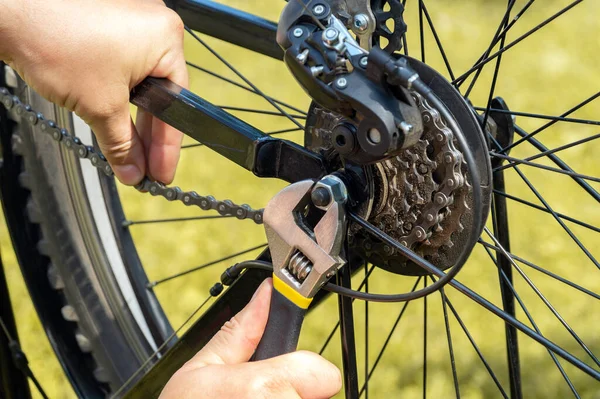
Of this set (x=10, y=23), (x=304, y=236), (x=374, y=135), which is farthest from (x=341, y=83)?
(x=10, y=23)

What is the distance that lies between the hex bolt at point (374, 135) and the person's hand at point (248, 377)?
23cm

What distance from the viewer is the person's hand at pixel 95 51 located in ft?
2.97

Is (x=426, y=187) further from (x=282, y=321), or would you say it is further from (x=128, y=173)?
(x=128, y=173)

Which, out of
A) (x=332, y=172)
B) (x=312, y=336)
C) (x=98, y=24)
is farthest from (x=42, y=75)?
(x=312, y=336)

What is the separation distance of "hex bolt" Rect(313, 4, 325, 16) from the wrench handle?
0.28 meters

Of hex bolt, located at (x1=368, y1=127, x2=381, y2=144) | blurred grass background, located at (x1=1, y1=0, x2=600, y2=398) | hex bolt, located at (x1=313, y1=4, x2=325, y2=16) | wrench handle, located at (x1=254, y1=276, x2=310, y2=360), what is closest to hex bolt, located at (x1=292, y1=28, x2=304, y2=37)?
hex bolt, located at (x1=313, y1=4, x2=325, y2=16)

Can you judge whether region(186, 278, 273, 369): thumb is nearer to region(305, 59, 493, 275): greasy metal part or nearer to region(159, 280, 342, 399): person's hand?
region(159, 280, 342, 399): person's hand

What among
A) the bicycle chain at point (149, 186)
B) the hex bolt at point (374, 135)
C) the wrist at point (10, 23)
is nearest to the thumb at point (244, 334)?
the bicycle chain at point (149, 186)

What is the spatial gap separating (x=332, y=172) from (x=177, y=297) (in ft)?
3.65

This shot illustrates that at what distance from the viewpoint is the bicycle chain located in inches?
39.3

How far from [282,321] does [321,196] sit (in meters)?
0.14

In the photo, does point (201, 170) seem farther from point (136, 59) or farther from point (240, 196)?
point (136, 59)

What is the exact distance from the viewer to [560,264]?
6.44 ft

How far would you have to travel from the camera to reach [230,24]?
46.0 inches
